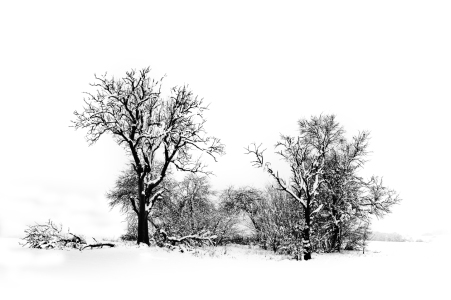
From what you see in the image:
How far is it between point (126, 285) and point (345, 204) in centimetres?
2191

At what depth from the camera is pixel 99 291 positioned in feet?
24.8

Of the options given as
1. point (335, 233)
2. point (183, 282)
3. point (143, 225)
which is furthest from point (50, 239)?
point (335, 233)

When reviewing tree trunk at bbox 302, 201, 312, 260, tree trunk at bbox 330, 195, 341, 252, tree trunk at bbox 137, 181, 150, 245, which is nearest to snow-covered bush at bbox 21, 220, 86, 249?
tree trunk at bbox 137, 181, 150, 245

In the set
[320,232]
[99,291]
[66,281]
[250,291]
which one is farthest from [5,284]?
[320,232]

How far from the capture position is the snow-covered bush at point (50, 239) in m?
15.4

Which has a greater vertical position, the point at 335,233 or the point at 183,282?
the point at 183,282

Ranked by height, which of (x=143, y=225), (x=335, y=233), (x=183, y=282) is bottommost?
(x=335, y=233)

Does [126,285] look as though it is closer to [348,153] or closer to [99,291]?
[99,291]

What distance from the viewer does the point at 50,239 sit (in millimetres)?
15875

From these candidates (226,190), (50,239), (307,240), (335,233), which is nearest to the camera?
(50,239)

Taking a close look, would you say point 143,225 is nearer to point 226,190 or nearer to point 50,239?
point 50,239

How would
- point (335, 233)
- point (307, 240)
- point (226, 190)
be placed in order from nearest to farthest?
point (307, 240) → point (335, 233) → point (226, 190)

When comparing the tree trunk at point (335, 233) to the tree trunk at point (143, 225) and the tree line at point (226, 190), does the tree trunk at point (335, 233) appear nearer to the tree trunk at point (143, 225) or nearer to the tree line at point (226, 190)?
the tree line at point (226, 190)

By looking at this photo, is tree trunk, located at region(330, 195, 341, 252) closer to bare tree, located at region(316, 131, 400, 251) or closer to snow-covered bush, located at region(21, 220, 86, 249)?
bare tree, located at region(316, 131, 400, 251)
